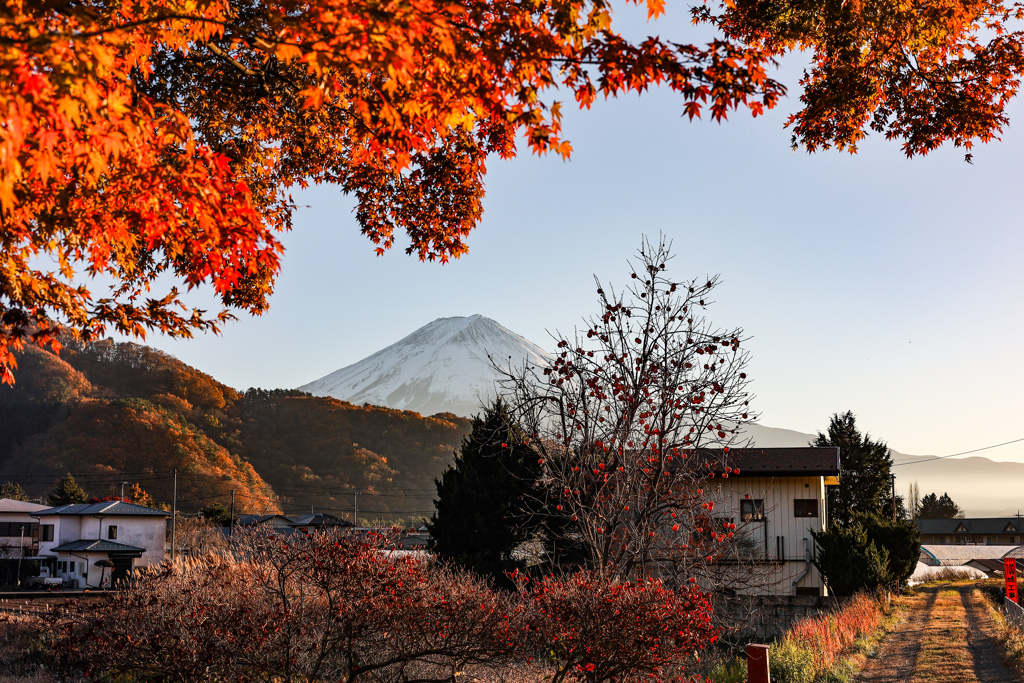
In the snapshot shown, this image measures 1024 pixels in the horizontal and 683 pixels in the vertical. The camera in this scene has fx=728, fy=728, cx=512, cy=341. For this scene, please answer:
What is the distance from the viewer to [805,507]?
797 inches

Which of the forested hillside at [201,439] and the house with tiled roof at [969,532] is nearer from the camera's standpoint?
the forested hillside at [201,439]

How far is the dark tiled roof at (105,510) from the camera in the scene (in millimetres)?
40438

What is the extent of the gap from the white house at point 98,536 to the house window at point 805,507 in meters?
33.7

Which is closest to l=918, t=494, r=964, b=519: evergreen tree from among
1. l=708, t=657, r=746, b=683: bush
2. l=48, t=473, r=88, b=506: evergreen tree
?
l=48, t=473, r=88, b=506: evergreen tree

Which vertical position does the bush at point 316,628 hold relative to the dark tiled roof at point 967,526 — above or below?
above

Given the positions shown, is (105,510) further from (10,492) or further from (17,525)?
(10,492)

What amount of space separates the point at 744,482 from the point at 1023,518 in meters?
80.1

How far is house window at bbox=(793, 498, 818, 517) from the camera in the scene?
66.1 ft

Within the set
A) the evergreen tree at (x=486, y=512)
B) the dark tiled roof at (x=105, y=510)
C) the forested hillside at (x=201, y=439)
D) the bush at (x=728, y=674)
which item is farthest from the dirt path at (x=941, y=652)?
the forested hillside at (x=201, y=439)

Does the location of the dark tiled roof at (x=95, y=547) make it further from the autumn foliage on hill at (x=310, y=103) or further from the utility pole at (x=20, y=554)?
the autumn foliage on hill at (x=310, y=103)

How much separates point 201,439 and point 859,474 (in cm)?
5334

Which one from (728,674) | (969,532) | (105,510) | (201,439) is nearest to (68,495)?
(105,510)

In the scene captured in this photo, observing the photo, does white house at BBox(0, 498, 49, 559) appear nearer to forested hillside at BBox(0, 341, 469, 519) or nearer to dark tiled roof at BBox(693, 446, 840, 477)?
forested hillside at BBox(0, 341, 469, 519)

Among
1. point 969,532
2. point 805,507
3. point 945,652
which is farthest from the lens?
point 969,532
